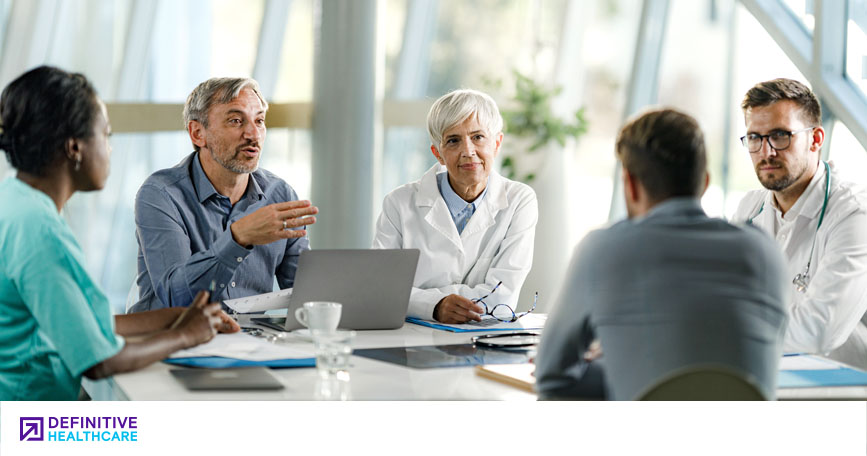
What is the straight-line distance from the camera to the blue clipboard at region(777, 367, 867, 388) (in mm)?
1887

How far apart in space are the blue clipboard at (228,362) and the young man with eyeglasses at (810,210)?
57.1 inches

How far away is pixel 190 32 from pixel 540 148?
8.97 ft

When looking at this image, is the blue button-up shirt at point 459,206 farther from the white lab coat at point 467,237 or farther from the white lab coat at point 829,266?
the white lab coat at point 829,266

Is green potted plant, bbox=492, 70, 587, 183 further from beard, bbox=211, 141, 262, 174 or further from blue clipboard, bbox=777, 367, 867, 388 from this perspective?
blue clipboard, bbox=777, 367, 867, 388

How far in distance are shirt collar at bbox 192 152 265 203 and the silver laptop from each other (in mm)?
637

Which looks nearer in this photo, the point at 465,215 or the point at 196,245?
the point at 196,245

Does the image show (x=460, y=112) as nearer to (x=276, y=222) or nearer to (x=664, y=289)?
(x=276, y=222)

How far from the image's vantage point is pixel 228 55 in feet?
22.4

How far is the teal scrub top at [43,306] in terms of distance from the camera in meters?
1.75

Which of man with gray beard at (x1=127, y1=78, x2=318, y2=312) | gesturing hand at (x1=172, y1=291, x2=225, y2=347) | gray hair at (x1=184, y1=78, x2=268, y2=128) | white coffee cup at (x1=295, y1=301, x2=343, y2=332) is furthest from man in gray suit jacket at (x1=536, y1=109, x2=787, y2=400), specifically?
gray hair at (x1=184, y1=78, x2=268, y2=128)

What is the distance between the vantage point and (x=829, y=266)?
2586 millimetres

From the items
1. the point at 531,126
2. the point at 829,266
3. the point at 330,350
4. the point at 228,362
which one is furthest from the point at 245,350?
the point at 531,126

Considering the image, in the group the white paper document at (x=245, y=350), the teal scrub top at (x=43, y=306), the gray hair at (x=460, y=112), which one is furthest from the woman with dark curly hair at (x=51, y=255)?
the gray hair at (x=460, y=112)
